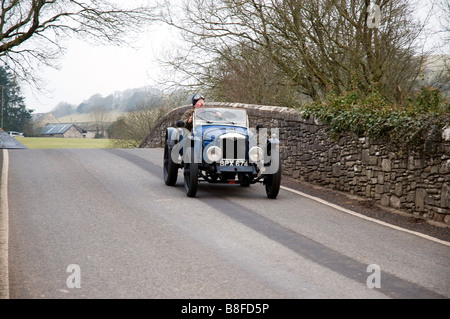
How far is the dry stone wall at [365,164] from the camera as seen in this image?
8742mm

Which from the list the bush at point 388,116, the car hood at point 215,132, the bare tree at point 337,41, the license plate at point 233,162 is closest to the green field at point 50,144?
the bare tree at point 337,41

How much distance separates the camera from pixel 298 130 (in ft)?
42.9

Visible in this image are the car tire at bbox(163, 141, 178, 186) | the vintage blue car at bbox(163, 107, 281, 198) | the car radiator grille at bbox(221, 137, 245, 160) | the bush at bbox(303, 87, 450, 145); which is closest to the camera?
the bush at bbox(303, 87, 450, 145)

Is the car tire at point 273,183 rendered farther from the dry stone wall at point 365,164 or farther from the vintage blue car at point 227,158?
the dry stone wall at point 365,164

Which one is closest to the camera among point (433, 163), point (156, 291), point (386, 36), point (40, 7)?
point (156, 291)

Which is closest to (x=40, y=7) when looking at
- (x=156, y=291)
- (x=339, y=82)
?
(x=339, y=82)

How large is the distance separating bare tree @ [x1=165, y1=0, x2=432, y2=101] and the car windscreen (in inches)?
225

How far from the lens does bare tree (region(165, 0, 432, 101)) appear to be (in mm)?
16719

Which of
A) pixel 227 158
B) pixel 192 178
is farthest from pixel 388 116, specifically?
pixel 192 178

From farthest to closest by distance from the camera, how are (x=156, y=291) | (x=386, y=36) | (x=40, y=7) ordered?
(x=40, y=7), (x=386, y=36), (x=156, y=291)

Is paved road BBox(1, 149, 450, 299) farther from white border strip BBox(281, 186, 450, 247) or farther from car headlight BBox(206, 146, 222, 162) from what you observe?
car headlight BBox(206, 146, 222, 162)

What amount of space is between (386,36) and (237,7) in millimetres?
5193

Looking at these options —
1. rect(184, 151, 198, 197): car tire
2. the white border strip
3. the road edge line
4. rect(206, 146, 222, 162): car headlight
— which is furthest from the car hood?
the road edge line
